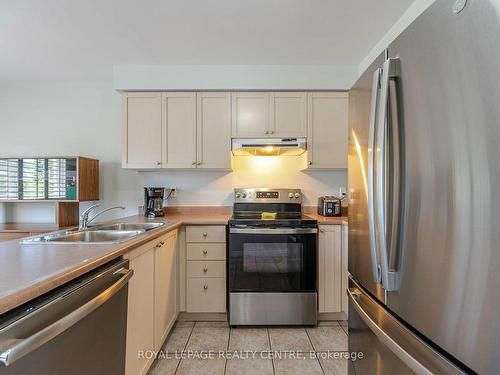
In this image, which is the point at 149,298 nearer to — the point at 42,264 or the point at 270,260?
the point at 42,264

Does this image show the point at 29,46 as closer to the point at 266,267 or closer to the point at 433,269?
the point at 266,267

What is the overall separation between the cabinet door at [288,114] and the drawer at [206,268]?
1.36 m

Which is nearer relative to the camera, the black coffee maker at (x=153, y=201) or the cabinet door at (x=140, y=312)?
the cabinet door at (x=140, y=312)

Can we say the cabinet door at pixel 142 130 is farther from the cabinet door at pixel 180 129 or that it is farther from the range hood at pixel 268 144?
the range hood at pixel 268 144

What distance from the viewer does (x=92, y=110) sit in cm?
288

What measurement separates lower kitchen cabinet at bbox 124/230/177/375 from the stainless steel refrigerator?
1.13 m

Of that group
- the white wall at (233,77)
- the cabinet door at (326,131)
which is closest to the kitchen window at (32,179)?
the white wall at (233,77)

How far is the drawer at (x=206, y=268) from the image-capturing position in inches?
89.5

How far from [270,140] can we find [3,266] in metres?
2.02

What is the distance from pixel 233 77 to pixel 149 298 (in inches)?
80.0

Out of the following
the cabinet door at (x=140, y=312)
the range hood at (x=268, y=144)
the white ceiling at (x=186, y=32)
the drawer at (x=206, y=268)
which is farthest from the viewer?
the range hood at (x=268, y=144)

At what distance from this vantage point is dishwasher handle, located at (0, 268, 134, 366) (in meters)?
0.62

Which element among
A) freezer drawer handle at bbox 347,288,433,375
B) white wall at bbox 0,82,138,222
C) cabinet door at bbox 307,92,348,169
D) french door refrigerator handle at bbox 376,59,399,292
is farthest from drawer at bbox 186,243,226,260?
french door refrigerator handle at bbox 376,59,399,292

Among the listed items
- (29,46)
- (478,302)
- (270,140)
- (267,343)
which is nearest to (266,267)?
(267,343)
